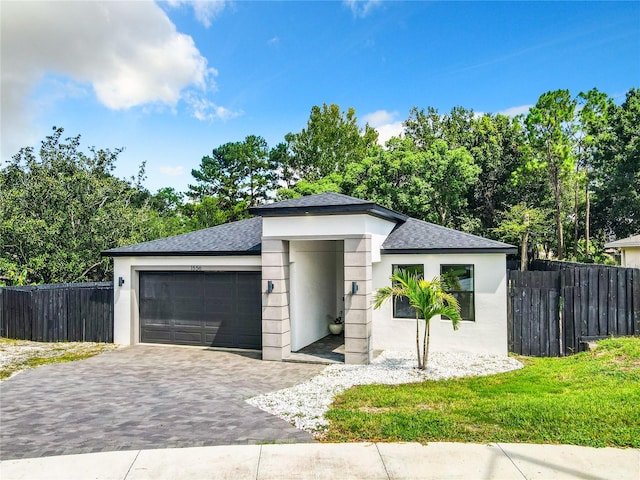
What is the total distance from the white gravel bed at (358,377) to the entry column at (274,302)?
1.56 metres

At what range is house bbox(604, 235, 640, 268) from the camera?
19047 millimetres

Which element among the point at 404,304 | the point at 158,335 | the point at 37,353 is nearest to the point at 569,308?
the point at 404,304

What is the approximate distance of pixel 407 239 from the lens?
40.9 feet

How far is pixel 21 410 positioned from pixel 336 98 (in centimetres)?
3407

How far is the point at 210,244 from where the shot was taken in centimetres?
1302

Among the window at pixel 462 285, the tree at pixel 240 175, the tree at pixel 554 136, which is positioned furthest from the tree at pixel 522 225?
the tree at pixel 240 175

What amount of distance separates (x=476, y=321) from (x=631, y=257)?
13.7 meters

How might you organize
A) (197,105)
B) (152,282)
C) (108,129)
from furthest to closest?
(197,105)
(108,129)
(152,282)

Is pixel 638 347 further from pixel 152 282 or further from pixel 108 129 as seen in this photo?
pixel 108 129

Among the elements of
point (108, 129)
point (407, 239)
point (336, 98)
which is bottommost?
point (407, 239)

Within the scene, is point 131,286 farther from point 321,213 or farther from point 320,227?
point 321,213

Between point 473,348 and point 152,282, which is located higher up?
point 152,282

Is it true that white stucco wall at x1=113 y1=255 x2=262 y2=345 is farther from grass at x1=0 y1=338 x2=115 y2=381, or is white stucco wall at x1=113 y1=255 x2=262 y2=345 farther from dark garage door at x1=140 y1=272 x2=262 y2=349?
grass at x1=0 y1=338 x2=115 y2=381

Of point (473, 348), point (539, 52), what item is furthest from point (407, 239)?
point (539, 52)
